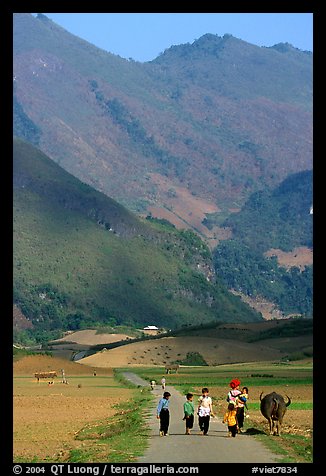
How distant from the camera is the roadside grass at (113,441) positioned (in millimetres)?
28375

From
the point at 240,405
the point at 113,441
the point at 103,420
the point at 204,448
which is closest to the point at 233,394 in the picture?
the point at 240,405

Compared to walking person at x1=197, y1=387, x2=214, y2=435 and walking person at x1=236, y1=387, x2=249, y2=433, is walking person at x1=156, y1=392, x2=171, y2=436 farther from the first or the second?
walking person at x1=236, y1=387, x2=249, y2=433

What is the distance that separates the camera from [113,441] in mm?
34031

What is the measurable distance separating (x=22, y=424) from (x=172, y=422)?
29.0ft

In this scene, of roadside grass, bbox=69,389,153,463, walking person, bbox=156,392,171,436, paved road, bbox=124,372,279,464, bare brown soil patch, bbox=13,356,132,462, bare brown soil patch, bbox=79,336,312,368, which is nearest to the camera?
paved road, bbox=124,372,279,464

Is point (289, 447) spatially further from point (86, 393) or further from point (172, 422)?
point (86, 393)

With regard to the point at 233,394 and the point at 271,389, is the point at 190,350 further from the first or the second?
the point at 233,394

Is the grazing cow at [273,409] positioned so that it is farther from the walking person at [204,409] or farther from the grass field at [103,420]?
the walking person at [204,409]

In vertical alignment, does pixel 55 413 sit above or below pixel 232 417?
below

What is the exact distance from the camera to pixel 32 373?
122188 mm

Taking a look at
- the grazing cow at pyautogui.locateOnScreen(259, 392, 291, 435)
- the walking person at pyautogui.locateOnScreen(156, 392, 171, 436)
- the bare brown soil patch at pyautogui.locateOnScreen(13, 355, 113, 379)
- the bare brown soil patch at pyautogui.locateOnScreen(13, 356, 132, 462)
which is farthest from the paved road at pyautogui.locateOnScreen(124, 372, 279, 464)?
the bare brown soil patch at pyautogui.locateOnScreen(13, 355, 113, 379)

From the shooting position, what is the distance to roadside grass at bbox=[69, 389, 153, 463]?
28.4m

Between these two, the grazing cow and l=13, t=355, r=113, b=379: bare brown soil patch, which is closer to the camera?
the grazing cow
